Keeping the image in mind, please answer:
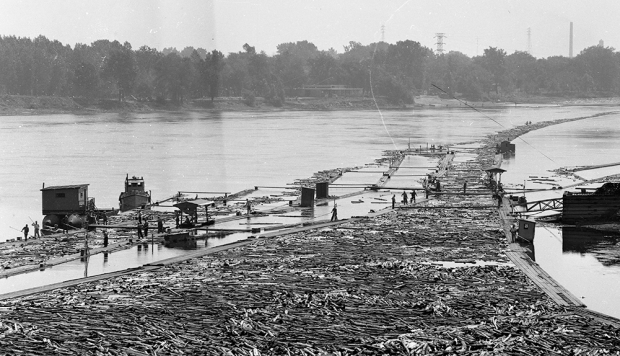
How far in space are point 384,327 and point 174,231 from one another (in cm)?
1712

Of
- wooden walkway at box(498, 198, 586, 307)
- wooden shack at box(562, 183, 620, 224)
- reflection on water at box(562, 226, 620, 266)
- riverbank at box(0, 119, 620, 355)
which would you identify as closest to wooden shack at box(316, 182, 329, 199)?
wooden shack at box(562, 183, 620, 224)

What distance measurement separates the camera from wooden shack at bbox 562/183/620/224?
4203 centimetres

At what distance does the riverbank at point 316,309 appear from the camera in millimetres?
22250

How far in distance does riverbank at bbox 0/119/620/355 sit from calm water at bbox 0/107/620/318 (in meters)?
4.04

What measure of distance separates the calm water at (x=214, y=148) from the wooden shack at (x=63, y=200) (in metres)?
1.90

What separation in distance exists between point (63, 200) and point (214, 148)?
5473 centimetres

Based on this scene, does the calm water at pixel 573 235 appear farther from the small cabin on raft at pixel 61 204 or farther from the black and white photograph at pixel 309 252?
the small cabin on raft at pixel 61 204

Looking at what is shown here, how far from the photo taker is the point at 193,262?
32.3m

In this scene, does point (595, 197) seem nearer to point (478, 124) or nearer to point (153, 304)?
point (153, 304)

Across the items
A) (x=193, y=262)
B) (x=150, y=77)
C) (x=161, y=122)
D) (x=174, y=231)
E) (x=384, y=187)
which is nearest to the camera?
(x=193, y=262)

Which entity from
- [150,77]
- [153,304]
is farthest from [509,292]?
[150,77]

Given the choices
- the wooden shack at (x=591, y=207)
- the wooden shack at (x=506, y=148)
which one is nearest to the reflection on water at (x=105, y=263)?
the wooden shack at (x=591, y=207)

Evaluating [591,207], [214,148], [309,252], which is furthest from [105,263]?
[214,148]

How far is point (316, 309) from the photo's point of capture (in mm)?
25297
